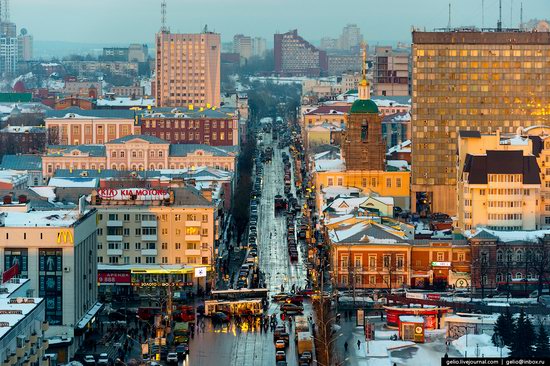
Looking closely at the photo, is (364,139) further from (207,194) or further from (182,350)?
(182,350)

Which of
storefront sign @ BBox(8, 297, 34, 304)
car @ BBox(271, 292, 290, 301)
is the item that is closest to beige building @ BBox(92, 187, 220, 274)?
car @ BBox(271, 292, 290, 301)

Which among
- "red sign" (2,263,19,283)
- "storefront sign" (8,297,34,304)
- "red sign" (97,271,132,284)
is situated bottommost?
"red sign" (97,271,132,284)

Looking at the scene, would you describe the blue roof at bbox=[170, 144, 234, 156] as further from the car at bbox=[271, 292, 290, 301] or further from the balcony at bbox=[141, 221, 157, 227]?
the car at bbox=[271, 292, 290, 301]

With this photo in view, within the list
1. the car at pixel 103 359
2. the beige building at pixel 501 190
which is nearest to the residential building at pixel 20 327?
the car at pixel 103 359

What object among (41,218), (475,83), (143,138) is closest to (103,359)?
(41,218)

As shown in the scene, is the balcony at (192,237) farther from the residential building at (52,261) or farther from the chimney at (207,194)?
the residential building at (52,261)
